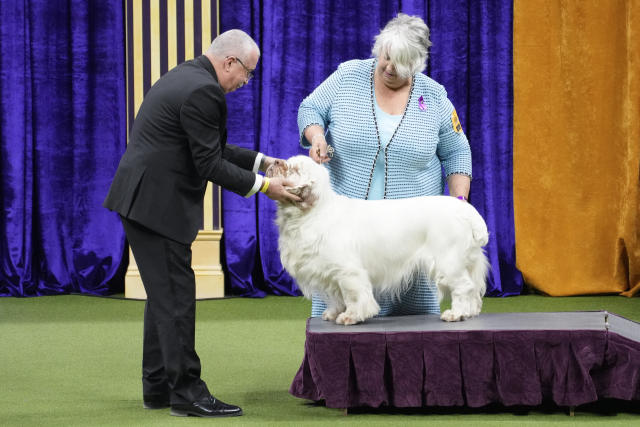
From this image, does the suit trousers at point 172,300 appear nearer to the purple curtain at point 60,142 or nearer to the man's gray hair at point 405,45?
the man's gray hair at point 405,45

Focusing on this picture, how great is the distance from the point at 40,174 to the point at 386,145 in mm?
4568

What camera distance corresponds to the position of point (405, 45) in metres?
3.47

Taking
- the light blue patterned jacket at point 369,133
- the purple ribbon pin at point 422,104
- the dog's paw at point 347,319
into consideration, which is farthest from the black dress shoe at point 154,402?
the purple ribbon pin at point 422,104

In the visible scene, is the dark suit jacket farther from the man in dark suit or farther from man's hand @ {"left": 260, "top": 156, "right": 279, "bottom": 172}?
man's hand @ {"left": 260, "top": 156, "right": 279, "bottom": 172}

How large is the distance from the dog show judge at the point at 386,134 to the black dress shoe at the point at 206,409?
2.12 ft

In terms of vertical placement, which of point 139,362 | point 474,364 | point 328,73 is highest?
point 328,73

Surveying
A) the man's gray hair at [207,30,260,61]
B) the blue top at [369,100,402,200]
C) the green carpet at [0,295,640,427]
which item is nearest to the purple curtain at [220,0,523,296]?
the green carpet at [0,295,640,427]

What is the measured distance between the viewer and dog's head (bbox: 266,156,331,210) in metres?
3.36

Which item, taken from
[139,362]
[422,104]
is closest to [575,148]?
[422,104]

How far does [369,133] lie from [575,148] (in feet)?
13.9

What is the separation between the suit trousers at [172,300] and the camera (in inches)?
127

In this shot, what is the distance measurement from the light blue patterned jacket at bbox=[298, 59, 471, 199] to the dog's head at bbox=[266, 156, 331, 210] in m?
0.35

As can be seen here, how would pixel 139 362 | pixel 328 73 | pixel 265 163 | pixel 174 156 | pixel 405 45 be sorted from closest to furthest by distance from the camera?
1. pixel 174 156
2. pixel 405 45
3. pixel 265 163
4. pixel 139 362
5. pixel 328 73

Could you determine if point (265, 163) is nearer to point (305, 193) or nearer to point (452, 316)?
point (305, 193)
